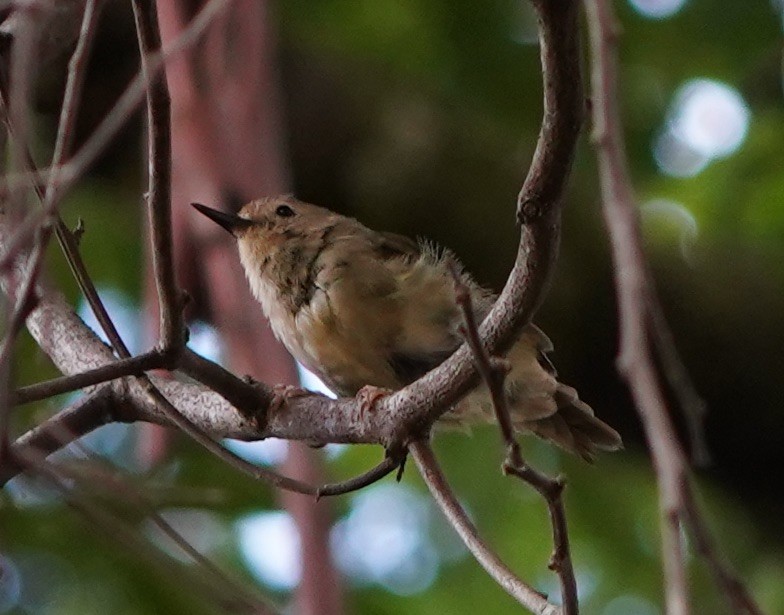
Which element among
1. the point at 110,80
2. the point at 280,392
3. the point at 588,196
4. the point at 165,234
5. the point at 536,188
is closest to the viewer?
the point at 536,188

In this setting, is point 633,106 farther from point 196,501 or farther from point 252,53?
point 196,501

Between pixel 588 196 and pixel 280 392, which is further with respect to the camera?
pixel 588 196

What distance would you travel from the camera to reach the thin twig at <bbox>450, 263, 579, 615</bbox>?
153cm

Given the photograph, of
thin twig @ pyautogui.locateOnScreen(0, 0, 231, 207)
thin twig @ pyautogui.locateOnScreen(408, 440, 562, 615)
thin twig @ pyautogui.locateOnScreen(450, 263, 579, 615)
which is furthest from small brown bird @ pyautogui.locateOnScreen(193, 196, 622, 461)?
thin twig @ pyautogui.locateOnScreen(0, 0, 231, 207)

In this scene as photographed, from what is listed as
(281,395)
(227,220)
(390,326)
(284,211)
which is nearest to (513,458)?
(281,395)

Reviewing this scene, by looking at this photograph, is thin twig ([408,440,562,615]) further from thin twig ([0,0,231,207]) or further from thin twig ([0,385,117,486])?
thin twig ([0,0,231,207])

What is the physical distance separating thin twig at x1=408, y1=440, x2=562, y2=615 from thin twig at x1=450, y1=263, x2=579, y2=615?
0.11 m

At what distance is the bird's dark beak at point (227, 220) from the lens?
2.90m

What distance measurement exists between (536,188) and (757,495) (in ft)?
9.09

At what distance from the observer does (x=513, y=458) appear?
157 cm

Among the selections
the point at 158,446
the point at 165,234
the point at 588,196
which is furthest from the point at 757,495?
the point at 165,234

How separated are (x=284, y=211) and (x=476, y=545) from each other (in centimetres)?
156

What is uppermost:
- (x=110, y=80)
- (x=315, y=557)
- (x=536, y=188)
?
(x=536, y=188)

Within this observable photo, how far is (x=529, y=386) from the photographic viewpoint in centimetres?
301
